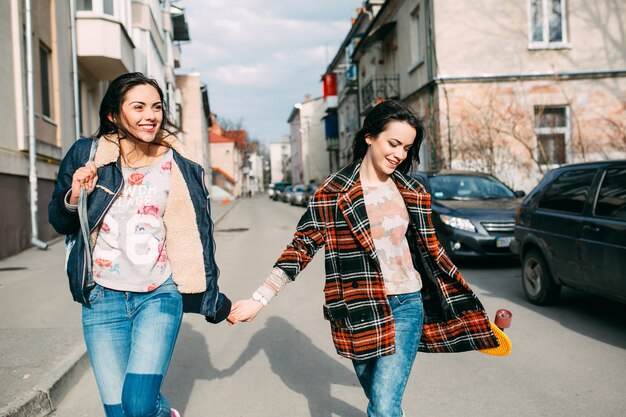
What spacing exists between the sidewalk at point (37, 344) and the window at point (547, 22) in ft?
58.0

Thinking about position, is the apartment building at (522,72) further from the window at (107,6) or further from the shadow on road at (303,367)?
the shadow on road at (303,367)

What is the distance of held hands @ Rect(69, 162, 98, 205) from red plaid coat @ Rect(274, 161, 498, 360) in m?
0.95

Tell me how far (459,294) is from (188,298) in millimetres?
1304

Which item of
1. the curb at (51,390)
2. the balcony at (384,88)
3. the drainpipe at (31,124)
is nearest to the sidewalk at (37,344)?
the curb at (51,390)

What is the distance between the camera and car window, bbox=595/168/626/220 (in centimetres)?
596

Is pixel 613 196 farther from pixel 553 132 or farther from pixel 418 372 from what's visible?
pixel 553 132

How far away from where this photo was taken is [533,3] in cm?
2089

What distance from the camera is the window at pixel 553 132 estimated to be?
20281mm

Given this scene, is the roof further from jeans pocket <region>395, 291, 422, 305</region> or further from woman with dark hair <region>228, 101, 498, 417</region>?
jeans pocket <region>395, 291, 422, 305</region>

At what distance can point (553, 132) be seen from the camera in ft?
67.7

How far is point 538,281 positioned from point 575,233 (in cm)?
102

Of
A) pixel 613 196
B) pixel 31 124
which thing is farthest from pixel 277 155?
pixel 613 196

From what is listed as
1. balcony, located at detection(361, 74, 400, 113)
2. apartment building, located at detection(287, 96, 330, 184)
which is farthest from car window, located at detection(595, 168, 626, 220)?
apartment building, located at detection(287, 96, 330, 184)

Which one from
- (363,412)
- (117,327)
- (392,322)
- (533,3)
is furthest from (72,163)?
(533,3)
